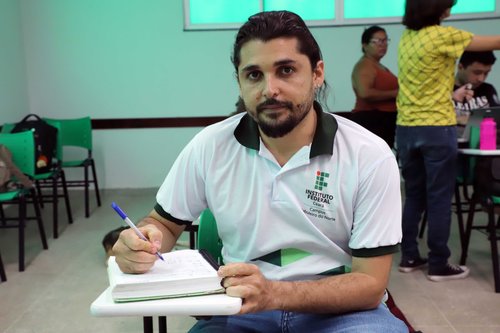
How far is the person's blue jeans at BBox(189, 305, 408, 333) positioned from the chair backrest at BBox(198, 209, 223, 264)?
0.38m

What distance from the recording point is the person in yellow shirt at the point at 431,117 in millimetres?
2502

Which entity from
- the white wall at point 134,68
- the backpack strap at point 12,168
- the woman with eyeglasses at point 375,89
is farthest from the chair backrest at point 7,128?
the woman with eyeglasses at point 375,89

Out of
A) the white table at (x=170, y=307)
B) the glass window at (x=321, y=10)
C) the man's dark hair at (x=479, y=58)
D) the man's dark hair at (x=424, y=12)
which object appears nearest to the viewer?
the white table at (x=170, y=307)

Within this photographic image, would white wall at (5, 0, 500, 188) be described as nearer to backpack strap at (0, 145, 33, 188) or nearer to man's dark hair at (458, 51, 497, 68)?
man's dark hair at (458, 51, 497, 68)

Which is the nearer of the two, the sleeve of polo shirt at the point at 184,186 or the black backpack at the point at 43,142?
the sleeve of polo shirt at the point at 184,186

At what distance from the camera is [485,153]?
8.27 feet

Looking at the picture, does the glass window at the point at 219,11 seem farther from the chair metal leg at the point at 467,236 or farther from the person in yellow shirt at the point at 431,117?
the chair metal leg at the point at 467,236

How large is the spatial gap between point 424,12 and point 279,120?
5.47 ft

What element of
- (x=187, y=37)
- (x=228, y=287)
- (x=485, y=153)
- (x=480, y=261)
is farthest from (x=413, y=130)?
(x=187, y=37)

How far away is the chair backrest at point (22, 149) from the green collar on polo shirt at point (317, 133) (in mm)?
2425

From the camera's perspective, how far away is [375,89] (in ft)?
12.0

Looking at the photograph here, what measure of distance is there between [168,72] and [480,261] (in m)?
3.25

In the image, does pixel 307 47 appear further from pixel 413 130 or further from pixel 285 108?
pixel 413 130

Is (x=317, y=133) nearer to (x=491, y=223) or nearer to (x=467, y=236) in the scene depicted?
(x=491, y=223)
